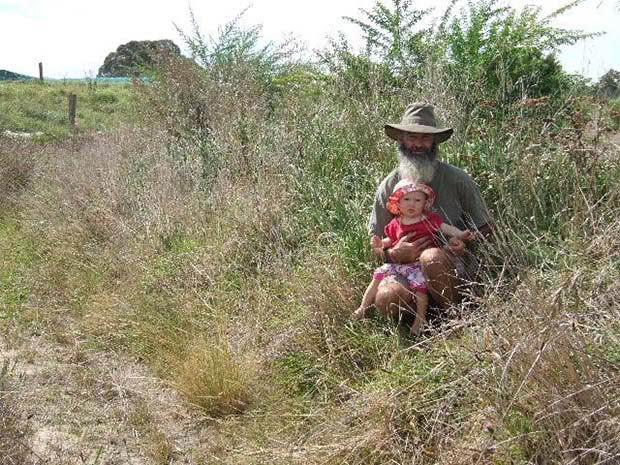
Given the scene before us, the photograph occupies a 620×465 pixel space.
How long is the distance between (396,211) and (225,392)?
148 centimetres

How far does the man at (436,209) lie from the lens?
3.98 meters

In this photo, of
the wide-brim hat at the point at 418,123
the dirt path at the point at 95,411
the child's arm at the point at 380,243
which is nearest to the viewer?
the dirt path at the point at 95,411

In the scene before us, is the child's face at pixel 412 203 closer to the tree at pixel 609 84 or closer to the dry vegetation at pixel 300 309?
the dry vegetation at pixel 300 309

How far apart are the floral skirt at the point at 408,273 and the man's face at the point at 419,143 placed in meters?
0.76

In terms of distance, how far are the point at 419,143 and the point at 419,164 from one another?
16cm

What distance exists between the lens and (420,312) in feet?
13.1

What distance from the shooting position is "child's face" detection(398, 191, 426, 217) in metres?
4.09

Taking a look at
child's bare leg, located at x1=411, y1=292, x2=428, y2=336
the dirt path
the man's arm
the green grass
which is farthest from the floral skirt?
the green grass

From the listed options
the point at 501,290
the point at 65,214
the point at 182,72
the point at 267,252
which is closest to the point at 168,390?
the point at 267,252

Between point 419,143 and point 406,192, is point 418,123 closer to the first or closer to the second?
point 419,143

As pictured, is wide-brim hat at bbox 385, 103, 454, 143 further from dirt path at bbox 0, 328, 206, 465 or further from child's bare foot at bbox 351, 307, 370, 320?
dirt path at bbox 0, 328, 206, 465

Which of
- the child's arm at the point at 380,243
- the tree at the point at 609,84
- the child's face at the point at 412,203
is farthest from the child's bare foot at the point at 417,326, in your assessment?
the tree at the point at 609,84

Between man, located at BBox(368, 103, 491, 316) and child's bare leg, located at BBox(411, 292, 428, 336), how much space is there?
6 centimetres

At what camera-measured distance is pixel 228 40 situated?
1056 centimetres
